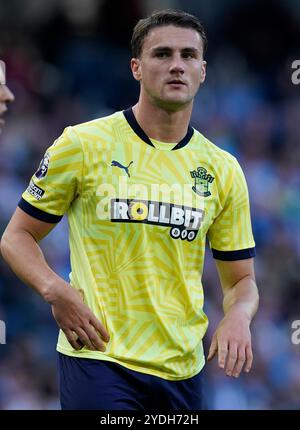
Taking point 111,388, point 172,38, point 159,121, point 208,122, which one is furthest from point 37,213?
point 208,122

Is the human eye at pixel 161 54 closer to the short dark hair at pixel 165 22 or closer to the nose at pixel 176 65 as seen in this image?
the nose at pixel 176 65

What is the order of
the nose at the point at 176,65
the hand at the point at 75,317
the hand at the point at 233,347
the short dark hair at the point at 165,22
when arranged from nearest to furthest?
the hand at the point at 75,317
the hand at the point at 233,347
the nose at the point at 176,65
the short dark hair at the point at 165,22

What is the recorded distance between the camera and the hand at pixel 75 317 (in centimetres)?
502

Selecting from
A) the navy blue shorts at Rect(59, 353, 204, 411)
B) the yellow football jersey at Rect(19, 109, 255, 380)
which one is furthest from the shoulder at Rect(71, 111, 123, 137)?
the navy blue shorts at Rect(59, 353, 204, 411)

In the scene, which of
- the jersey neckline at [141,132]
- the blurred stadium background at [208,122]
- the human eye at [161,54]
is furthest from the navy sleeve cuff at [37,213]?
the blurred stadium background at [208,122]

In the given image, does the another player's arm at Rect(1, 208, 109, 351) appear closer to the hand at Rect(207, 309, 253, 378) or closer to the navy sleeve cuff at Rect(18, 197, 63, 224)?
the navy sleeve cuff at Rect(18, 197, 63, 224)

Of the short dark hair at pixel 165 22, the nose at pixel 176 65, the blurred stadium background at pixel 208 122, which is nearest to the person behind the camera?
the nose at pixel 176 65

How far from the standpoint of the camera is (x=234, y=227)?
19.2ft

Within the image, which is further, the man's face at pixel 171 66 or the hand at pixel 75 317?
the man's face at pixel 171 66

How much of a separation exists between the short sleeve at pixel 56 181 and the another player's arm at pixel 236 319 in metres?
1.07

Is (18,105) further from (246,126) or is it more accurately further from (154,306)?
(154,306)

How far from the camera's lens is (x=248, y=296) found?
18.6 feet

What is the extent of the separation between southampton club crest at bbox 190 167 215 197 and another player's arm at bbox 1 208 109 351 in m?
0.84
